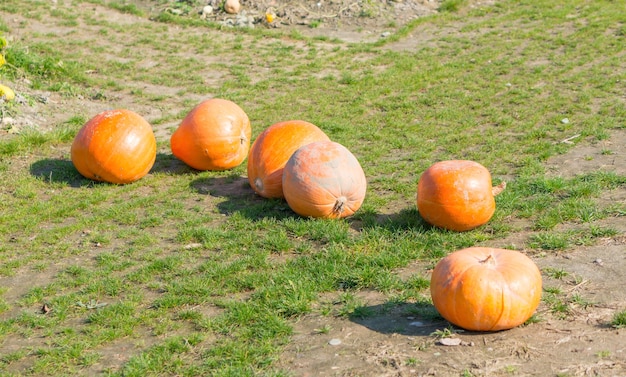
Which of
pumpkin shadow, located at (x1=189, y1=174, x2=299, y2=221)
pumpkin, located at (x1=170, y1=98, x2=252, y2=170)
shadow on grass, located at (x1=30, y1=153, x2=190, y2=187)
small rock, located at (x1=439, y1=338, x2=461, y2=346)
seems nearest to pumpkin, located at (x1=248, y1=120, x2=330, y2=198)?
pumpkin shadow, located at (x1=189, y1=174, x2=299, y2=221)

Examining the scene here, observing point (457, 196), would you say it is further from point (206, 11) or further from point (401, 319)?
point (206, 11)

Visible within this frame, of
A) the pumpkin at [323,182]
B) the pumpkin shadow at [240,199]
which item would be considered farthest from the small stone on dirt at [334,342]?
the pumpkin shadow at [240,199]

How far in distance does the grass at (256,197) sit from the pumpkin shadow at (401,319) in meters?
0.03

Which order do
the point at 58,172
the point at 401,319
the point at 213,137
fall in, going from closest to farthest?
the point at 401,319, the point at 213,137, the point at 58,172

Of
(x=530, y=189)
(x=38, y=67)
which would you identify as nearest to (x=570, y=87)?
(x=530, y=189)

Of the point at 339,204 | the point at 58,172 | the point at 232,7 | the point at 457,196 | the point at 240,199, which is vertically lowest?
the point at 58,172

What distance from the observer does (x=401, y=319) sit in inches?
199

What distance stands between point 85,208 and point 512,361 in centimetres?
494

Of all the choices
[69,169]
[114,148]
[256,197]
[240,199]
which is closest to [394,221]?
[256,197]

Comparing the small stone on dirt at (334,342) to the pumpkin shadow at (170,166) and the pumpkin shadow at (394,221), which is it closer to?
the pumpkin shadow at (394,221)

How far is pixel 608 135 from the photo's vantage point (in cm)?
909

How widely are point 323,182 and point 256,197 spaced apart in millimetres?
1326

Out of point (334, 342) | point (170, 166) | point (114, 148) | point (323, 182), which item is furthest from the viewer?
point (170, 166)

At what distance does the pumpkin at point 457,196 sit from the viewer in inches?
247
